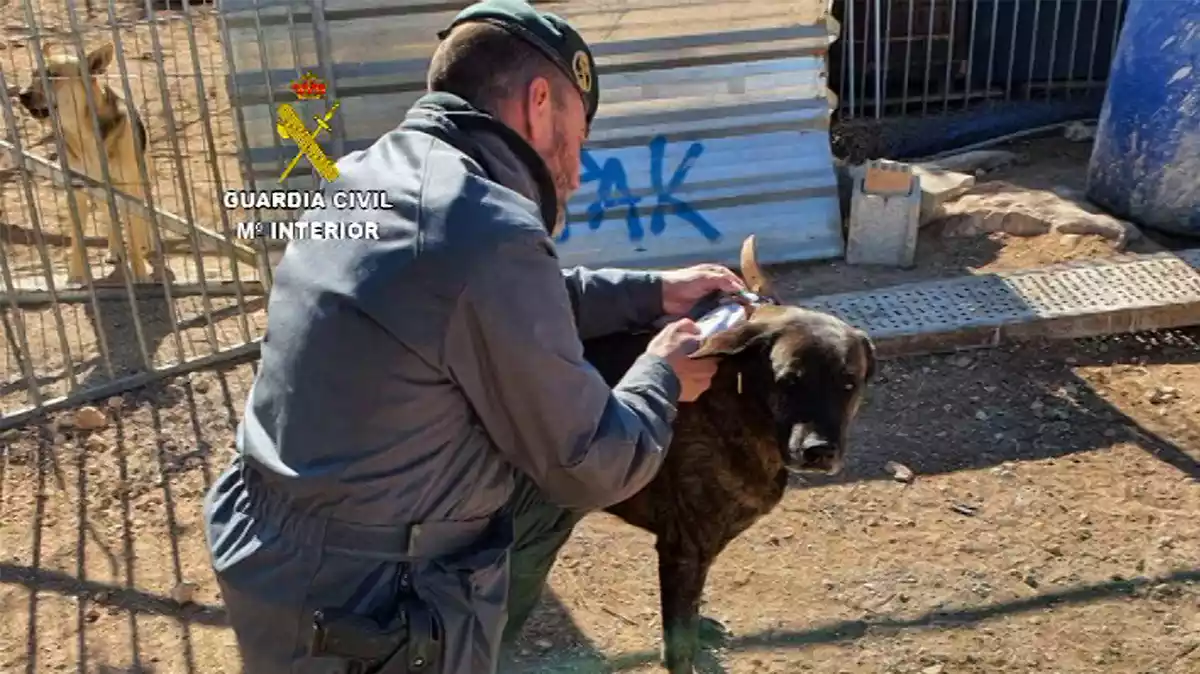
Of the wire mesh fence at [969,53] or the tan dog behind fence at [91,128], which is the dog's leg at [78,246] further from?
the wire mesh fence at [969,53]

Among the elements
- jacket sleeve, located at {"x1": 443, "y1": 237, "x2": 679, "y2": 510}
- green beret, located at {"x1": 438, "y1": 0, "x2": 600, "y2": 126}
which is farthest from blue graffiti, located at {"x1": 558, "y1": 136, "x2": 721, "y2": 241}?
jacket sleeve, located at {"x1": 443, "y1": 237, "x2": 679, "y2": 510}

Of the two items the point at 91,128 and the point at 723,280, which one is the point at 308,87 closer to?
the point at 91,128

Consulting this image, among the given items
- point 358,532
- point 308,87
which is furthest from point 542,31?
point 308,87

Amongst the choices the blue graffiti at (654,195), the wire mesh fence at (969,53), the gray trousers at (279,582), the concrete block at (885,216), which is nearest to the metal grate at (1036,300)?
the concrete block at (885,216)

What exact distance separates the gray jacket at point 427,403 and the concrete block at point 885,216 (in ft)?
14.1

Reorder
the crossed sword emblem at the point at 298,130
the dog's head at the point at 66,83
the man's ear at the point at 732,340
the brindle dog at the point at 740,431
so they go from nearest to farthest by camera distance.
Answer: the man's ear at the point at 732,340, the brindle dog at the point at 740,431, the crossed sword emblem at the point at 298,130, the dog's head at the point at 66,83

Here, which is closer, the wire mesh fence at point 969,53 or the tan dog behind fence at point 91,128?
the tan dog behind fence at point 91,128

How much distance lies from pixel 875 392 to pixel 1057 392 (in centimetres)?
83

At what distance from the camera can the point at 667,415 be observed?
2596 mm

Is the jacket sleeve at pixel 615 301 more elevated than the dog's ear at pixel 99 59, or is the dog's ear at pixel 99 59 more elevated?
the dog's ear at pixel 99 59

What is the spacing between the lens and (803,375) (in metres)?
3.16

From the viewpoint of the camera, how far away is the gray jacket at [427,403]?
222cm

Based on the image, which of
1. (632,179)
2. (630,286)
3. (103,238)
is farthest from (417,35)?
(630,286)

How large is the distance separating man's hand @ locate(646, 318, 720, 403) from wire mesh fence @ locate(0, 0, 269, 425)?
323 cm
